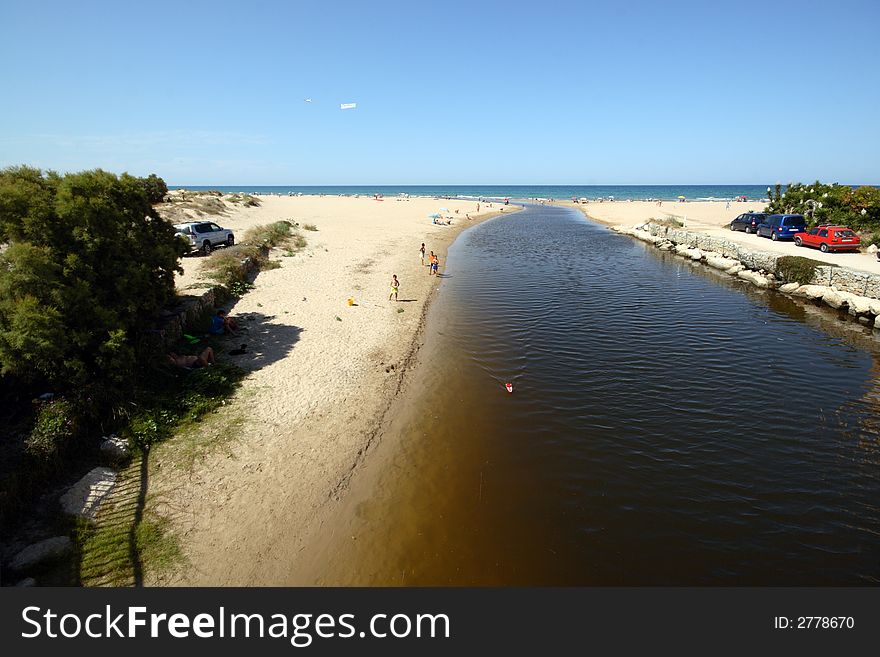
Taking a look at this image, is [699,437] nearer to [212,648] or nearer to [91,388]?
[212,648]

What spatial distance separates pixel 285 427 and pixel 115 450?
13.0 ft

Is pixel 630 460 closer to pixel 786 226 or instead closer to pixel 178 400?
pixel 178 400

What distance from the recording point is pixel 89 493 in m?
9.02

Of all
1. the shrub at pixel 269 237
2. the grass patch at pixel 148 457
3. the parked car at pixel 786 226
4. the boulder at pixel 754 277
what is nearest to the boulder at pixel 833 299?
Result: the boulder at pixel 754 277

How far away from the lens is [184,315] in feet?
55.0

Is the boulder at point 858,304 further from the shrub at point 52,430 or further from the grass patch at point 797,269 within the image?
the shrub at point 52,430

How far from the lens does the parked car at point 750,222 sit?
135 feet

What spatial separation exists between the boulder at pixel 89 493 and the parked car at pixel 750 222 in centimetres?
5137

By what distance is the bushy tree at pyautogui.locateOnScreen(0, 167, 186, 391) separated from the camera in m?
9.97

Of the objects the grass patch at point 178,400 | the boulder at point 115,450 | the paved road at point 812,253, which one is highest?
the paved road at point 812,253

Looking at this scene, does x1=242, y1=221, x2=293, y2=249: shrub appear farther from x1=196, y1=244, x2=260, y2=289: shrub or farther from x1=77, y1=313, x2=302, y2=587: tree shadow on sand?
x1=77, y1=313, x2=302, y2=587: tree shadow on sand

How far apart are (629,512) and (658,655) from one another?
139 inches

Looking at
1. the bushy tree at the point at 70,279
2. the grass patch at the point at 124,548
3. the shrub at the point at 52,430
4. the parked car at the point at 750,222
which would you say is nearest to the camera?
the grass patch at the point at 124,548

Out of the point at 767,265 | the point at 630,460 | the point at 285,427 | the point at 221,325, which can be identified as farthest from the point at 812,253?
the point at 221,325
